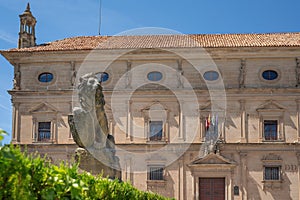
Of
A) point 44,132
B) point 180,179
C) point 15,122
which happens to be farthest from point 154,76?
point 15,122

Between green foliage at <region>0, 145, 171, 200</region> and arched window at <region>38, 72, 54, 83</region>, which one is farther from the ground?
arched window at <region>38, 72, 54, 83</region>

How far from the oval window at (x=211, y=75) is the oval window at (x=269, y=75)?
2.73 m

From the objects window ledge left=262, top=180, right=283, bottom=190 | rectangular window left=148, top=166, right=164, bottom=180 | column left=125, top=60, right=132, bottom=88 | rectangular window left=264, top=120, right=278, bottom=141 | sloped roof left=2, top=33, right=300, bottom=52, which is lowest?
window ledge left=262, top=180, right=283, bottom=190

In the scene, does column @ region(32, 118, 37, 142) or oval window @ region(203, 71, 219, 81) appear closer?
oval window @ region(203, 71, 219, 81)

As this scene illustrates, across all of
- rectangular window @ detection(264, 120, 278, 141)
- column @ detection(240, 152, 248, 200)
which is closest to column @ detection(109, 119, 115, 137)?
column @ detection(240, 152, 248, 200)

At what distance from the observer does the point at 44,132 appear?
3572 centimetres

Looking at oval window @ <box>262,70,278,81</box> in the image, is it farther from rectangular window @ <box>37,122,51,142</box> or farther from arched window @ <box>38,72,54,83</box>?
rectangular window @ <box>37,122,51,142</box>

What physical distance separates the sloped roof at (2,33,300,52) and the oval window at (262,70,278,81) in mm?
1592

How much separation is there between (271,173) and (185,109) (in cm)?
608

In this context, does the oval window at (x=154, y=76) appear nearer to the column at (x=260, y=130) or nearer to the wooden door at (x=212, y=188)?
the column at (x=260, y=130)

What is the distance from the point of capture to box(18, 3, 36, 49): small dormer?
1489 inches

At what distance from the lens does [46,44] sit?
3816cm

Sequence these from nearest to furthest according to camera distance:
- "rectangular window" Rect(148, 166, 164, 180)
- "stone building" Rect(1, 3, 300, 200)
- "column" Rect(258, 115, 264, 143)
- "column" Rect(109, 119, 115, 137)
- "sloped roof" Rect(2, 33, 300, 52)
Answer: "stone building" Rect(1, 3, 300, 200)
"column" Rect(258, 115, 264, 143)
"rectangular window" Rect(148, 166, 164, 180)
"column" Rect(109, 119, 115, 137)
"sloped roof" Rect(2, 33, 300, 52)

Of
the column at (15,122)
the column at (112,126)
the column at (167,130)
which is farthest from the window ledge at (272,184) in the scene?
the column at (15,122)
